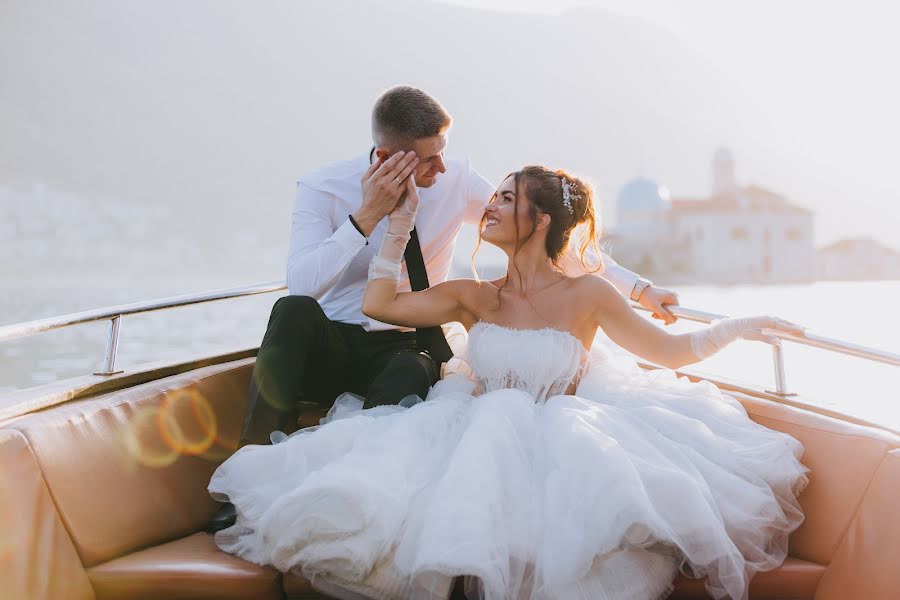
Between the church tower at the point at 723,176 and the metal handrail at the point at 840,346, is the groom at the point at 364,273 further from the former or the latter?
the church tower at the point at 723,176

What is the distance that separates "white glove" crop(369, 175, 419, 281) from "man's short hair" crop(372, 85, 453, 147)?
19 cm

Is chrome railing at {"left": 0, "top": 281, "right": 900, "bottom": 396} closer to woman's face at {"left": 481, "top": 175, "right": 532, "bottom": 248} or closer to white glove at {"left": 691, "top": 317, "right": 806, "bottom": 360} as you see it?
white glove at {"left": 691, "top": 317, "right": 806, "bottom": 360}

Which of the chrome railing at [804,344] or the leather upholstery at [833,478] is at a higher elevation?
the chrome railing at [804,344]

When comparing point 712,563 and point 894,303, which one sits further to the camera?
point 894,303

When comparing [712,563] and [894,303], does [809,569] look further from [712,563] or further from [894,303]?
[894,303]

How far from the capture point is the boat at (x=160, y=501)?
1855 millimetres

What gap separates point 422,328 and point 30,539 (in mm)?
1282

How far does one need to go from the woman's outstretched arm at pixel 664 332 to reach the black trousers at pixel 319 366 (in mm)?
570

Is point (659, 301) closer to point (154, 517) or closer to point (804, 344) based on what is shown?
point (804, 344)

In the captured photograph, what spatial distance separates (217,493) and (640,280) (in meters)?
1.49

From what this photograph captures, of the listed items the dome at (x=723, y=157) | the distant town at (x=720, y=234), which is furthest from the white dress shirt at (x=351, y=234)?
the dome at (x=723, y=157)

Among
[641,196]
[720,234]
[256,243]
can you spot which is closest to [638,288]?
[641,196]

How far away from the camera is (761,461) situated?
6.73 feet

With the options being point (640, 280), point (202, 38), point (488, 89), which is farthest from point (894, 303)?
point (640, 280)
